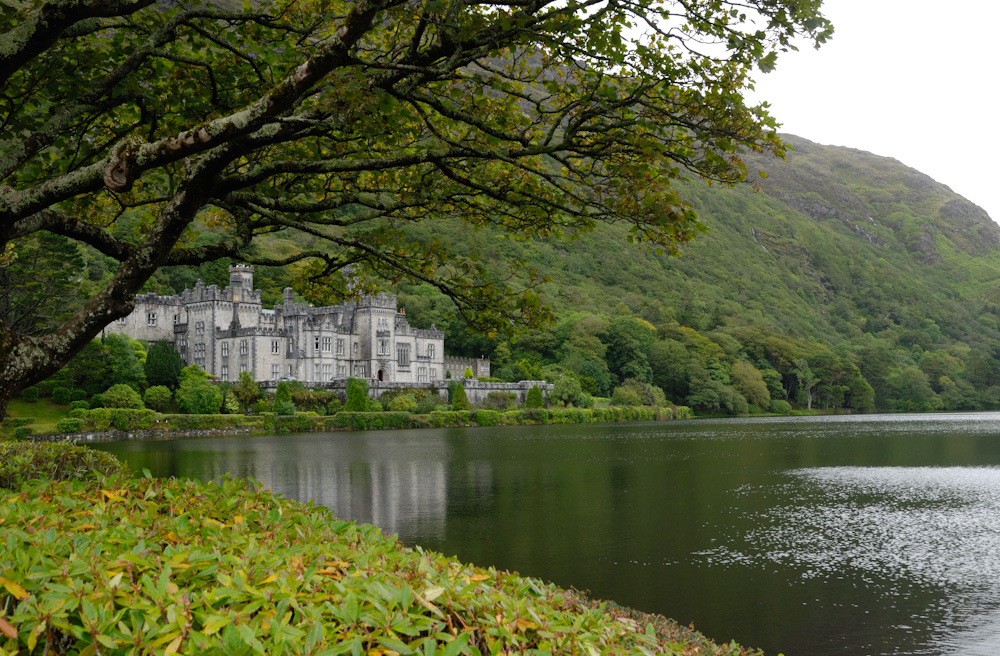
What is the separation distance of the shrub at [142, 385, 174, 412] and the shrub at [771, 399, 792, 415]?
81322 mm

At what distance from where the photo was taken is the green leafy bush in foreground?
359 centimetres

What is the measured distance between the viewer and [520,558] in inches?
620

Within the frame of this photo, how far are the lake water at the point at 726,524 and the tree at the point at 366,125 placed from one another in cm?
680

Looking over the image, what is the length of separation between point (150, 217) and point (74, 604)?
32.1ft

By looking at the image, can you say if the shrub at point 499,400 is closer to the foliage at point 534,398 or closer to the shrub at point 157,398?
the foliage at point 534,398

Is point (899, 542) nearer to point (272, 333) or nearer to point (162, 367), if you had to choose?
point (162, 367)

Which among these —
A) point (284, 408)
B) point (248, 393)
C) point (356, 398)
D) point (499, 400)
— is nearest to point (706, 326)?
point (499, 400)

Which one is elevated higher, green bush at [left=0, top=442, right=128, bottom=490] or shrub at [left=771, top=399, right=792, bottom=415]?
green bush at [left=0, top=442, right=128, bottom=490]

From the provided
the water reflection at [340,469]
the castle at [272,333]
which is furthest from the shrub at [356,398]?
the water reflection at [340,469]

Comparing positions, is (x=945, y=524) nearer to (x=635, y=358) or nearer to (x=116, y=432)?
(x=116, y=432)

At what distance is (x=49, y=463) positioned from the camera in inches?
362

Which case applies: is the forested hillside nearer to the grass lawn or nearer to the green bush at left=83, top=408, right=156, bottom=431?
the green bush at left=83, top=408, right=156, bottom=431

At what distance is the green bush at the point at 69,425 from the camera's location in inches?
2087

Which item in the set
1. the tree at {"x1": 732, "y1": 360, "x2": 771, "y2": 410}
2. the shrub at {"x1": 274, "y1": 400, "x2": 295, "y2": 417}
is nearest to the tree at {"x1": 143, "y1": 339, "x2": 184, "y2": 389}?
the shrub at {"x1": 274, "y1": 400, "x2": 295, "y2": 417}
